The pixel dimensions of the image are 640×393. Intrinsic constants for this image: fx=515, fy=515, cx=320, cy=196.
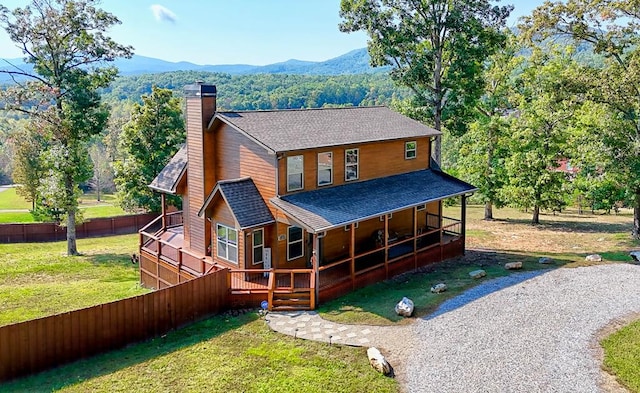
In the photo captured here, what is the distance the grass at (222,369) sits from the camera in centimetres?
1117

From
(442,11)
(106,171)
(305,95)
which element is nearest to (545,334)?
(442,11)

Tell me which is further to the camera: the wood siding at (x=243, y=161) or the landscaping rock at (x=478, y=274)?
the landscaping rock at (x=478, y=274)

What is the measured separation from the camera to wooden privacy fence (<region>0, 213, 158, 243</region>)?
3434 centimetres

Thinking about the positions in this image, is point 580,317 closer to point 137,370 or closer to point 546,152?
point 137,370

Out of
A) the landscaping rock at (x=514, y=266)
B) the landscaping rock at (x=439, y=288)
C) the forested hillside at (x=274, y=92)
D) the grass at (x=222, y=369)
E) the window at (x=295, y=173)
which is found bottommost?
the grass at (x=222, y=369)

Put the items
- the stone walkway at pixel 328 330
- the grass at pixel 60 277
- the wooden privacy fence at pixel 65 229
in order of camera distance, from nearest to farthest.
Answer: the stone walkway at pixel 328 330
the grass at pixel 60 277
the wooden privacy fence at pixel 65 229

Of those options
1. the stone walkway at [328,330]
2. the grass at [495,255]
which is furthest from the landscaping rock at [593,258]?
the stone walkway at [328,330]

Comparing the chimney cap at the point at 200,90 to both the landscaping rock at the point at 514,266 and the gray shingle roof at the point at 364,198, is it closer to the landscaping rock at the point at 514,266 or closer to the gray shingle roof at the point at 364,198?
the gray shingle roof at the point at 364,198

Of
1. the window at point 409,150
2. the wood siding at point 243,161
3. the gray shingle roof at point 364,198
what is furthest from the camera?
the window at point 409,150

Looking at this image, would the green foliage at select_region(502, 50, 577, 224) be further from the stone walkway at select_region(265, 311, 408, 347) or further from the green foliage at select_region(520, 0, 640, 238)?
the stone walkway at select_region(265, 311, 408, 347)

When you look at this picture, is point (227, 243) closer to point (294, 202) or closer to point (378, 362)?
point (294, 202)

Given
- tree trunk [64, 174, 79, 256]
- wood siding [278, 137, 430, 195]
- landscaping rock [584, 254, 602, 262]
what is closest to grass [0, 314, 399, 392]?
wood siding [278, 137, 430, 195]

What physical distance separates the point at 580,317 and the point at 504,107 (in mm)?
21977

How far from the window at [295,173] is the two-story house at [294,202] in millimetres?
38
